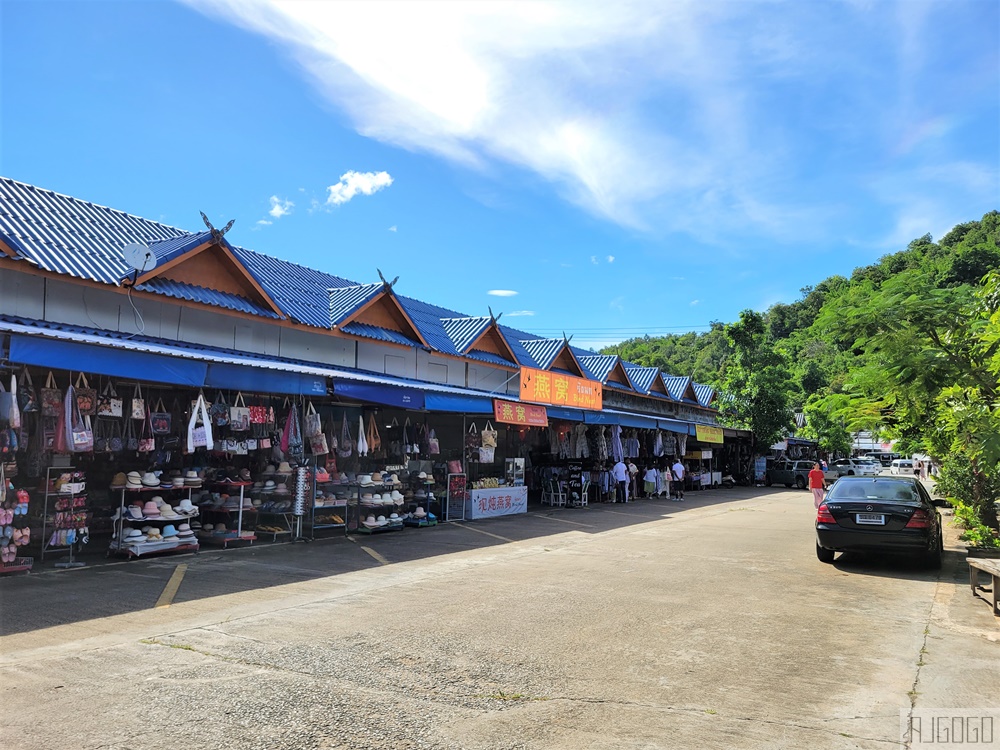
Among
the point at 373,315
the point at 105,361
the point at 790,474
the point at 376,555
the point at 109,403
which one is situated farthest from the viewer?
the point at 790,474

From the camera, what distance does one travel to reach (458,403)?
16.2 metres

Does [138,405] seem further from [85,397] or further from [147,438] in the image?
[85,397]

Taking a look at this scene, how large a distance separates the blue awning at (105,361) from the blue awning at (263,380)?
299 mm

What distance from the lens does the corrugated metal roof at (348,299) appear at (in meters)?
18.5

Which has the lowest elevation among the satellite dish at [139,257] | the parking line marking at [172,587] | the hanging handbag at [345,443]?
the parking line marking at [172,587]

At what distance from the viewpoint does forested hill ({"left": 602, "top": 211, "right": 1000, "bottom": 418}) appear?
37.1 feet

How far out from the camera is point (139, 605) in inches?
321

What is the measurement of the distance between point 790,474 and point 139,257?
1429 inches

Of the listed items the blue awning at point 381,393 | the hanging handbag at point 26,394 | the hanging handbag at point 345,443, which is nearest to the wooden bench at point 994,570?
the blue awning at point 381,393

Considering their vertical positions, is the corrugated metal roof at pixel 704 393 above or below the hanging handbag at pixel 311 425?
above

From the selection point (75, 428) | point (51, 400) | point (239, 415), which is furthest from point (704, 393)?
point (51, 400)

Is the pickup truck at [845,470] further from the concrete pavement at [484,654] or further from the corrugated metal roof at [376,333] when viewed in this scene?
the concrete pavement at [484,654]

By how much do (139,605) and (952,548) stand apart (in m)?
14.8

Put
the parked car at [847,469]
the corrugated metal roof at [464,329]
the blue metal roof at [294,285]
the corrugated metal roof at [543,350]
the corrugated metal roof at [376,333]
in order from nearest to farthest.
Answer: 1. the blue metal roof at [294,285]
2. the corrugated metal roof at [376,333]
3. the corrugated metal roof at [464,329]
4. the corrugated metal roof at [543,350]
5. the parked car at [847,469]
